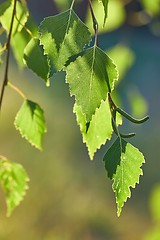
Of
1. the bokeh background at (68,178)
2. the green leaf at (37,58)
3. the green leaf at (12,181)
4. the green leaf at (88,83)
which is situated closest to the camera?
the green leaf at (88,83)

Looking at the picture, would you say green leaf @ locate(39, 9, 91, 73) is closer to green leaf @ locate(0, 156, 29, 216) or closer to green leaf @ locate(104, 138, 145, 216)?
green leaf @ locate(104, 138, 145, 216)

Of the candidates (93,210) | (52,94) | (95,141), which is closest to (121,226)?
(93,210)

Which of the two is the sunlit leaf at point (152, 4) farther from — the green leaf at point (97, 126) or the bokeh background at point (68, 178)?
the bokeh background at point (68, 178)

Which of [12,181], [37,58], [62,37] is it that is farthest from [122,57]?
[62,37]

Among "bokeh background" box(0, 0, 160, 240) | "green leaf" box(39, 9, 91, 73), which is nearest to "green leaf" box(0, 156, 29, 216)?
"green leaf" box(39, 9, 91, 73)

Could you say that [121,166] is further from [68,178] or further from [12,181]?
[68,178]

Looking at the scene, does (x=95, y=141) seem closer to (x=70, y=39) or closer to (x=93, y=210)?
(x=70, y=39)

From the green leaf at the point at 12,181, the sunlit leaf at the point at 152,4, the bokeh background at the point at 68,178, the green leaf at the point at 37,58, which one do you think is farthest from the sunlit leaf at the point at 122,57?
the bokeh background at the point at 68,178
